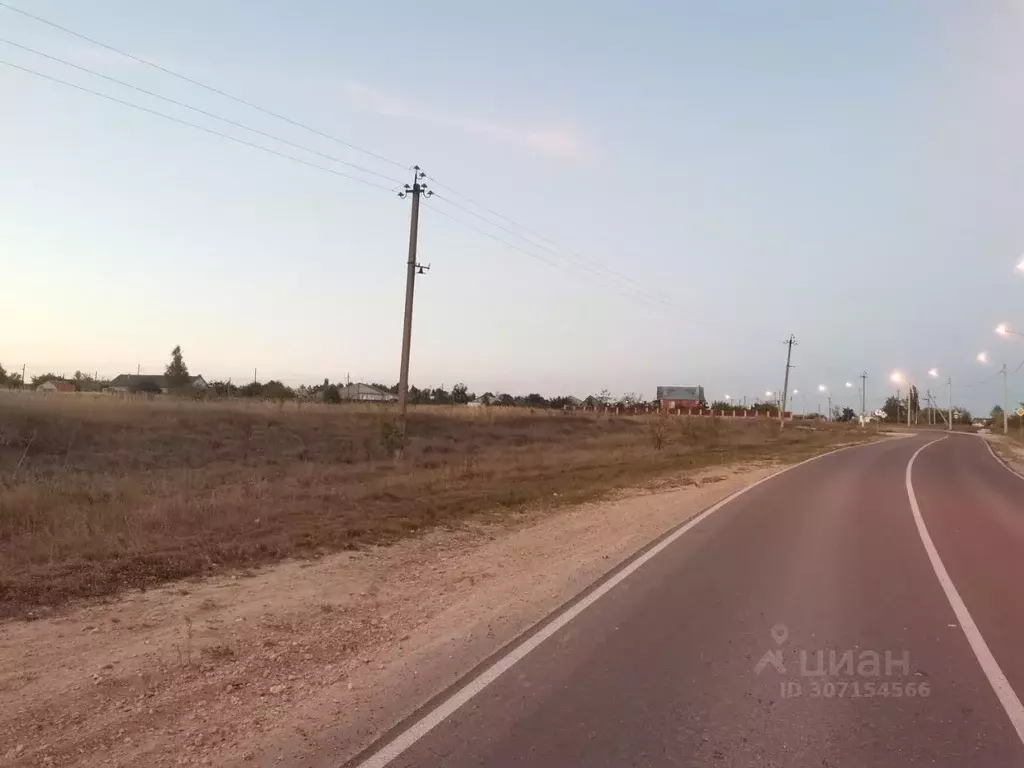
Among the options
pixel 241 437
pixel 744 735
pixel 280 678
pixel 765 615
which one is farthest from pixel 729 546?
pixel 241 437

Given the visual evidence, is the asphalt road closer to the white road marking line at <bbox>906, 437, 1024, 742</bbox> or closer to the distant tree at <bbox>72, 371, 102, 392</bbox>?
the white road marking line at <bbox>906, 437, 1024, 742</bbox>

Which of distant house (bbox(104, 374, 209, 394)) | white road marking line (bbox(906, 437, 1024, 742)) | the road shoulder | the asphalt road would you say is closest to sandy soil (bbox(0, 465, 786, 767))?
the road shoulder

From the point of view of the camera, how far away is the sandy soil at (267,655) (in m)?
4.38

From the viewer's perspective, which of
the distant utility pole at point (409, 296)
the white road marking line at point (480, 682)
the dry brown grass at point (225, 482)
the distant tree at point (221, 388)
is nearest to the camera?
the white road marking line at point (480, 682)

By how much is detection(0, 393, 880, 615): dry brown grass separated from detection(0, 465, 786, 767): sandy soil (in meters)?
1.20

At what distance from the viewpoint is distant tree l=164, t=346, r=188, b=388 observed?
98575 mm

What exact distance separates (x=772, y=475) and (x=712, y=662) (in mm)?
19204

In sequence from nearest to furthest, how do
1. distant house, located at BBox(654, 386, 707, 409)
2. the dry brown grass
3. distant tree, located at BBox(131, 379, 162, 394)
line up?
the dry brown grass
distant tree, located at BBox(131, 379, 162, 394)
distant house, located at BBox(654, 386, 707, 409)

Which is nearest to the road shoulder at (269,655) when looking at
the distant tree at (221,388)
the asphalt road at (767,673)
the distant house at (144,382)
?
the asphalt road at (767,673)

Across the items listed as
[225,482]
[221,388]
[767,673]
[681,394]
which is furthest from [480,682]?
[681,394]

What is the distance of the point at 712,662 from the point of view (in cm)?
577

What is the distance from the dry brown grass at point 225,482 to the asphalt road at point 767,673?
502 centimetres

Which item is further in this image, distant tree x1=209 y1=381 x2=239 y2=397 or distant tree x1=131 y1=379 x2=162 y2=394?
distant tree x1=131 y1=379 x2=162 y2=394

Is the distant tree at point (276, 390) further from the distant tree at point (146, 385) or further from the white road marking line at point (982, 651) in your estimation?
the white road marking line at point (982, 651)
